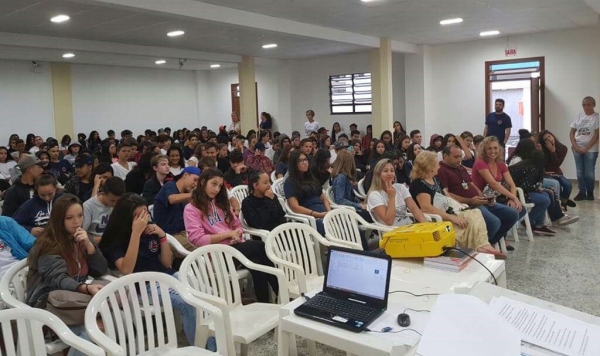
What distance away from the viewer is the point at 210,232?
3.51 m

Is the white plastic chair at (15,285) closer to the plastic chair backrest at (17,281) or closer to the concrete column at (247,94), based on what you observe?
the plastic chair backrest at (17,281)

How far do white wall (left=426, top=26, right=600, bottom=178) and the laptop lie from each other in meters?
8.43


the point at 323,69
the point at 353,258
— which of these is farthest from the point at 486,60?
the point at 353,258

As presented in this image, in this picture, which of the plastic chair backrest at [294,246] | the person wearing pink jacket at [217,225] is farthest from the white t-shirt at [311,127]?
the plastic chair backrest at [294,246]

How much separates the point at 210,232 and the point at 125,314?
4.19 feet

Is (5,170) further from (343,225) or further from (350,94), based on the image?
(350,94)

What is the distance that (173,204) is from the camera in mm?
3857

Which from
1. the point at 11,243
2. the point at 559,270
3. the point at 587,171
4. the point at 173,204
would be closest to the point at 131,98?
Answer: the point at 173,204

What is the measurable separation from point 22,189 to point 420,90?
8072mm

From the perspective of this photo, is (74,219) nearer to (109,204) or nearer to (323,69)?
(109,204)

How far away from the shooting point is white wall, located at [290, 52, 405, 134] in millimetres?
11117

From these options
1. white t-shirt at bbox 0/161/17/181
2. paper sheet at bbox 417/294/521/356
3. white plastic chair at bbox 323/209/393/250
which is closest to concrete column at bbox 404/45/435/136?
Result: white plastic chair at bbox 323/209/393/250

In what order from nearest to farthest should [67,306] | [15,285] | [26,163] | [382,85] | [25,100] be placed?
1. [67,306]
2. [15,285]
3. [26,163]
4. [382,85]
5. [25,100]

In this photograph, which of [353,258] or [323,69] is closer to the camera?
[353,258]
